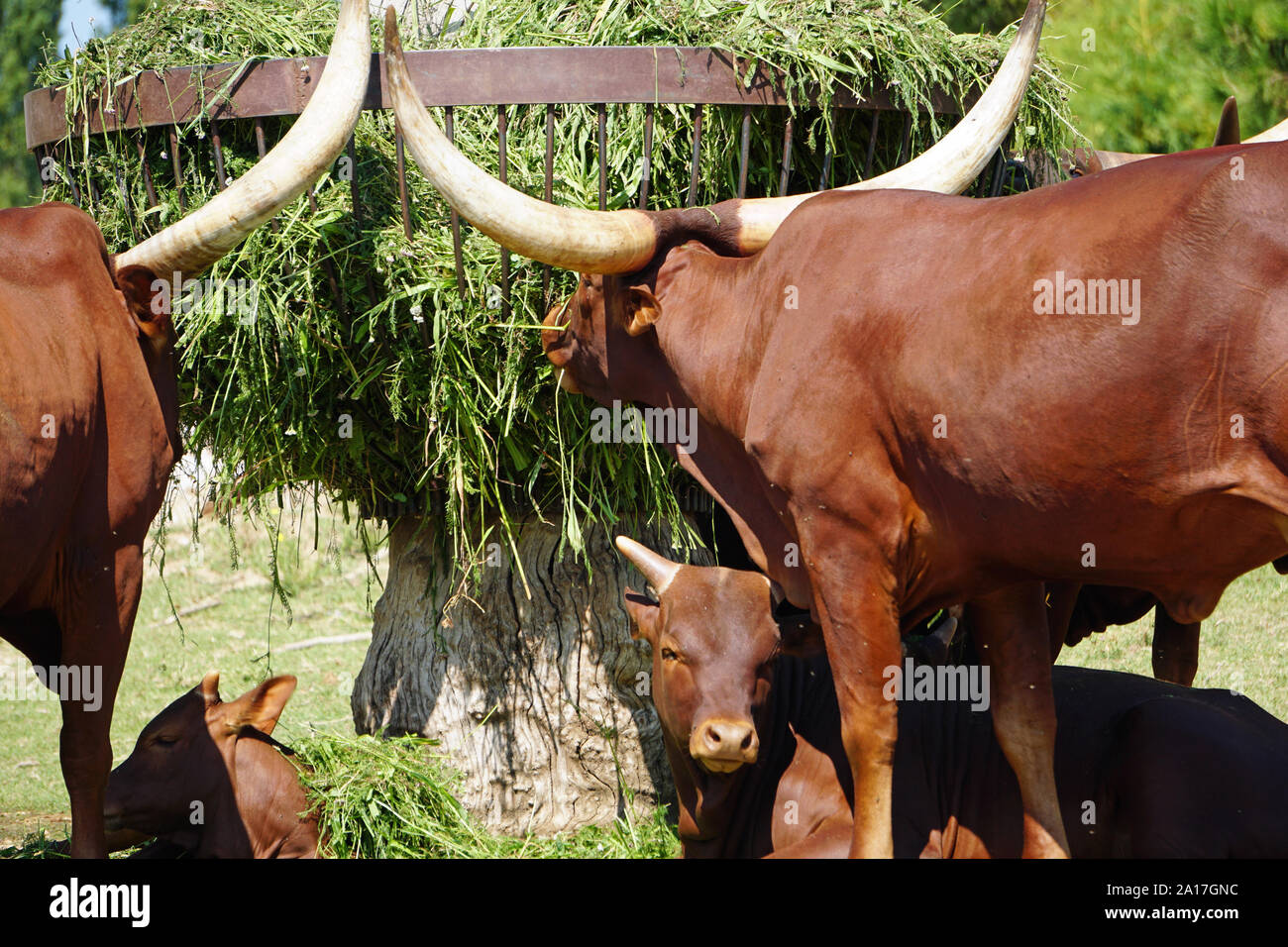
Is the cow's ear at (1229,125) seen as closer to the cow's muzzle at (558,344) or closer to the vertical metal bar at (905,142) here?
the vertical metal bar at (905,142)

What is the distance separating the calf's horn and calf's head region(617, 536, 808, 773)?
0.97 m

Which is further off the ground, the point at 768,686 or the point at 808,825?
the point at 768,686

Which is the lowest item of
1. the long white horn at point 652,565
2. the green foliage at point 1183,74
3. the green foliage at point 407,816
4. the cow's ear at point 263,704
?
the green foliage at point 407,816

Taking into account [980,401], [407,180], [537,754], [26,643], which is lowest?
[537,754]

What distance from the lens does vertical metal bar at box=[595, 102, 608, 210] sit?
409cm

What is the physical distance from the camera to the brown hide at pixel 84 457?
364cm

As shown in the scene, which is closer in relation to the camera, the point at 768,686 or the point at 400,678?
the point at 768,686

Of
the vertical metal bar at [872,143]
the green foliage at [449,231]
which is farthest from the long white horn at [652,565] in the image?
the vertical metal bar at [872,143]

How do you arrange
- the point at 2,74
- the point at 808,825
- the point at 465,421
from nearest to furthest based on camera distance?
the point at 808,825, the point at 465,421, the point at 2,74

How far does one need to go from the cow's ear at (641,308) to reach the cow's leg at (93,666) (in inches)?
61.2

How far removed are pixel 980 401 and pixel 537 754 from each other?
2430 millimetres

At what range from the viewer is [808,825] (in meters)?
4.04
